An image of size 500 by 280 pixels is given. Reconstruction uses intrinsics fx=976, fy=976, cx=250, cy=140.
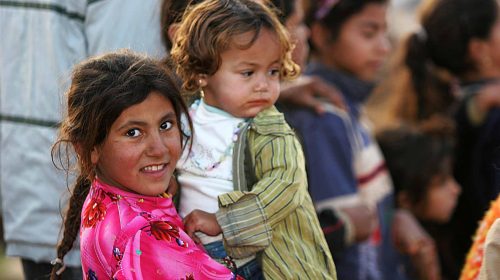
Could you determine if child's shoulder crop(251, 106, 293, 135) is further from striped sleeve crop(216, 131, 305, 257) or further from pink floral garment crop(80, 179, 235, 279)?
pink floral garment crop(80, 179, 235, 279)

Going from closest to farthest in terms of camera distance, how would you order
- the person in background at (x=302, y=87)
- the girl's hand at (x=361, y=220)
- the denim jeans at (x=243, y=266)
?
the denim jeans at (x=243, y=266), the person in background at (x=302, y=87), the girl's hand at (x=361, y=220)

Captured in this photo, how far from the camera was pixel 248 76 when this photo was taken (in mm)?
2752

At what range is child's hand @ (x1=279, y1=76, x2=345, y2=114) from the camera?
167 inches

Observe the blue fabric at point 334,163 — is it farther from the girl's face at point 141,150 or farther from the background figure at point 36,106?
the girl's face at point 141,150

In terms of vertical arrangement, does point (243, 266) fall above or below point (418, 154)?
above

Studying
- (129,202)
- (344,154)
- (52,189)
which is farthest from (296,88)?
(129,202)

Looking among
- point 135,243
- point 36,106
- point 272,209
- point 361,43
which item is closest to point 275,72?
point 272,209

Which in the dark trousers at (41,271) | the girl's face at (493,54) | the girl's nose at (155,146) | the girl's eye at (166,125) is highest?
the girl's eye at (166,125)

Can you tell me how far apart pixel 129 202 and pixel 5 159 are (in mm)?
1191

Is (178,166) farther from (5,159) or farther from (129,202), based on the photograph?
(5,159)

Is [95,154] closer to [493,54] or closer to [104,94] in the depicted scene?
[104,94]

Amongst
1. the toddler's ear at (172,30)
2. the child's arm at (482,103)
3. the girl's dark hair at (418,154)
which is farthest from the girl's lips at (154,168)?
the girl's dark hair at (418,154)

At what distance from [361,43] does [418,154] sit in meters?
0.89

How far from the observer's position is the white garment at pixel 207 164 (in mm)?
2732
